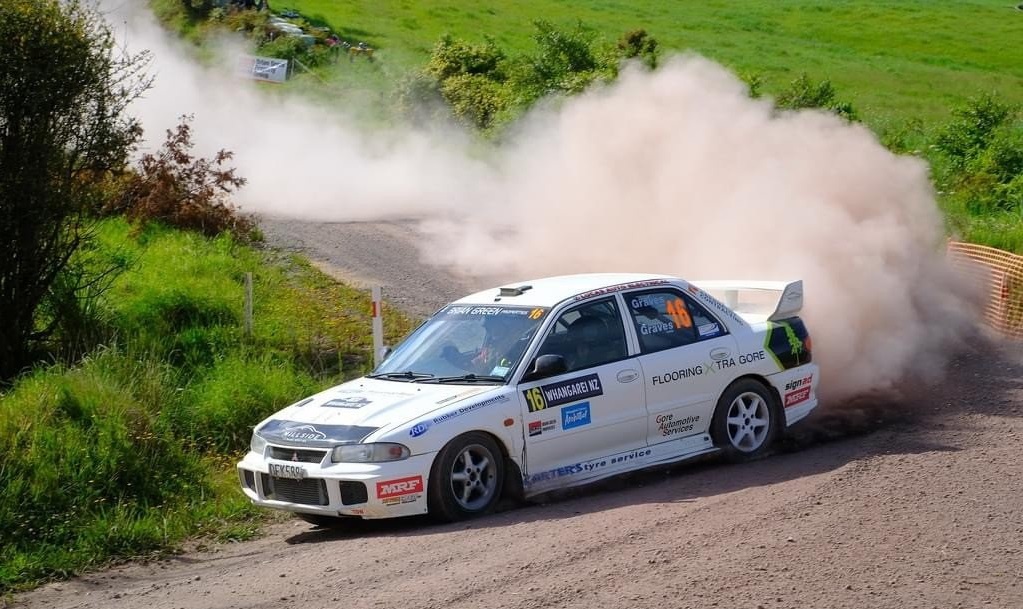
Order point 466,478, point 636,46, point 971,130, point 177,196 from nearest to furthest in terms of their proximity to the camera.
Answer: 1. point 466,478
2. point 177,196
3. point 971,130
4. point 636,46

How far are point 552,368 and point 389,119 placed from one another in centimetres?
2320

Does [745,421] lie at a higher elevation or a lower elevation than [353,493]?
higher

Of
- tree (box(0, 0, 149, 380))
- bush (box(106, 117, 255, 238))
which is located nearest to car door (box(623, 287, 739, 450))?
tree (box(0, 0, 149, 380))

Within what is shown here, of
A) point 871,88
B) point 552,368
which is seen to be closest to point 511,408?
point 552,368

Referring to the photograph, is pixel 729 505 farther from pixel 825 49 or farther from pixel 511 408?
pixel 825 49

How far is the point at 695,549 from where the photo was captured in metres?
6.86

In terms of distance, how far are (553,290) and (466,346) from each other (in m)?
0.83

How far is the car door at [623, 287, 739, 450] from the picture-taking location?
914 centimetres

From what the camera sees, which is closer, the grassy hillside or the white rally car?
the white rally car

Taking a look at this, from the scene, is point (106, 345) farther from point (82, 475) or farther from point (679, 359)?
point (679, 359)

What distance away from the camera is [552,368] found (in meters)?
8.57

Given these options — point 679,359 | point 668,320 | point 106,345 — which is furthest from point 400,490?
point 106,345

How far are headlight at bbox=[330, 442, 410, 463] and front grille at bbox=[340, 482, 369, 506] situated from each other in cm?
16

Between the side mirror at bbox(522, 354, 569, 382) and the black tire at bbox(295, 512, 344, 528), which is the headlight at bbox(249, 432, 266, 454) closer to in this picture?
the black tire at bbox(295, 512, 344, 528)
